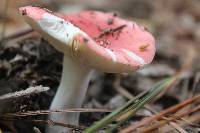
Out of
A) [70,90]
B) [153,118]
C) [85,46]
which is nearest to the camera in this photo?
[85,46]

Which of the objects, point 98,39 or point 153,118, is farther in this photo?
point 98,39

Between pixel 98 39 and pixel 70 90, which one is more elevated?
pixel 98 39

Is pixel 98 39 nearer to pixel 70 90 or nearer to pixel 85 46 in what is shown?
pixel 70 90

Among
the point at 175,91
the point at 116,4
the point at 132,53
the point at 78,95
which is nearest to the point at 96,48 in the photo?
the point at 132,53

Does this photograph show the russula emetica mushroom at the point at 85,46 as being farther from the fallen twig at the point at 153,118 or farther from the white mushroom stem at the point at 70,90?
the fallen twig at the point at 153,118

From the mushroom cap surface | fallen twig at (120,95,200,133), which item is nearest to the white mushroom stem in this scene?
the mushroom cap surface

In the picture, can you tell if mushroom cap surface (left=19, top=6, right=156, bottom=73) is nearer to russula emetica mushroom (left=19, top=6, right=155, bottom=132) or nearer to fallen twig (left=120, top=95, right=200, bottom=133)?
russula emetica mushroom (left=19, top=6, right=155, bottom=132)

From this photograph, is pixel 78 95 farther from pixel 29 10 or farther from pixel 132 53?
pixel 29 10

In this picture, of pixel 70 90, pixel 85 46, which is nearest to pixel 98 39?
pixel 70 90
